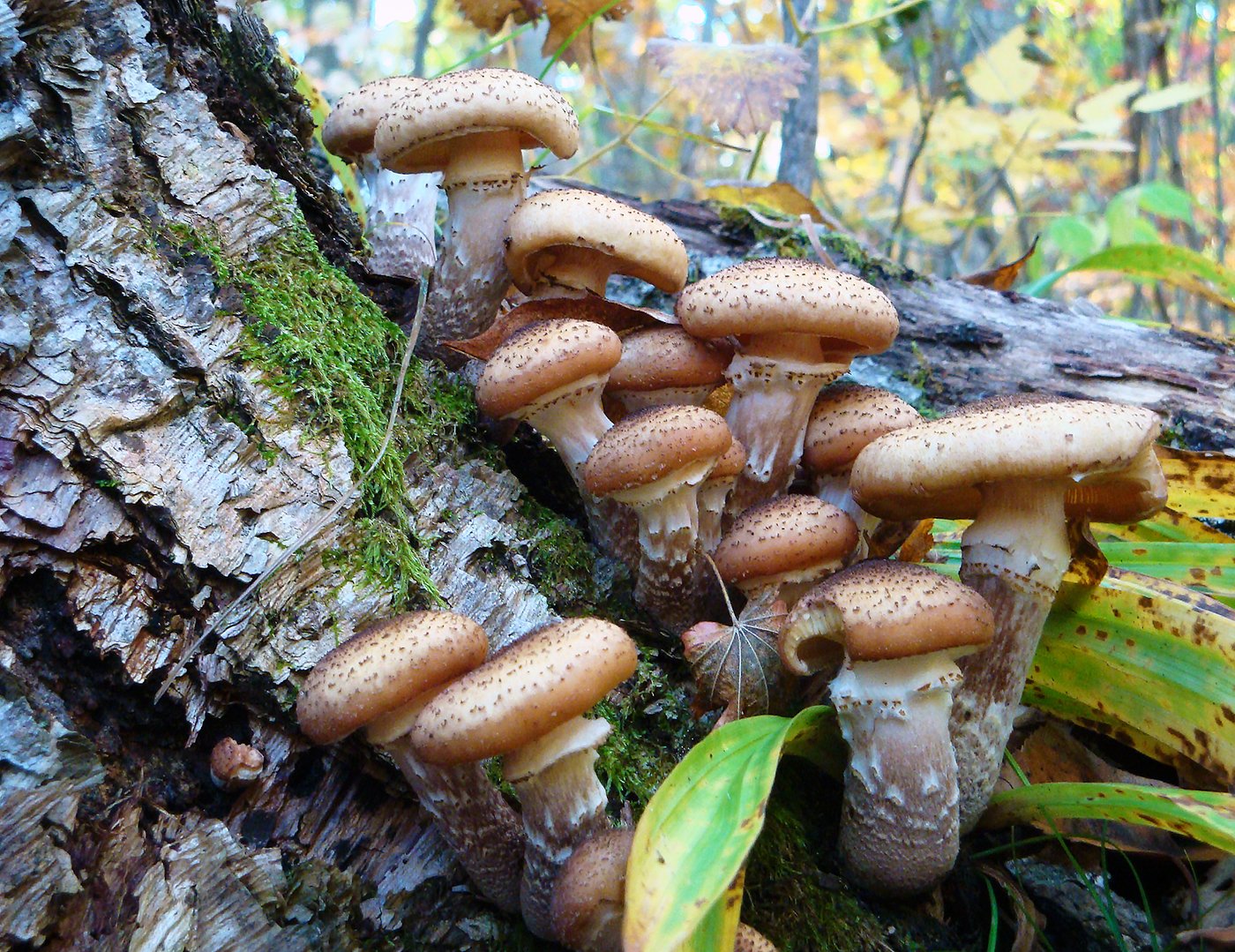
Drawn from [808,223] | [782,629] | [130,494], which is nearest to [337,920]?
[130,494]

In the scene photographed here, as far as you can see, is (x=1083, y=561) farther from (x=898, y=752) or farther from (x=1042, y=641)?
(x=898, y=752)

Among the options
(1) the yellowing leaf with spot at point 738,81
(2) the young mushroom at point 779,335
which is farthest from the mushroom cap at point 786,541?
(1) the yellowing leaf with spot at point 738,81

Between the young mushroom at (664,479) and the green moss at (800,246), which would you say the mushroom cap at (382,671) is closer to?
the young mushroom at (664,479)

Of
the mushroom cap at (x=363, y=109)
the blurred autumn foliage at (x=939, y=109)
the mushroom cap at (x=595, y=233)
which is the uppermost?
the mushroom cap at (x=363, y=109)

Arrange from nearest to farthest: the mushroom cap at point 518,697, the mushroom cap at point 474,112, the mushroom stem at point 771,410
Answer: the mushroom cap at point 518,697 → the mushroom cap at point 474,112 → the mushroom stem at point 771,410

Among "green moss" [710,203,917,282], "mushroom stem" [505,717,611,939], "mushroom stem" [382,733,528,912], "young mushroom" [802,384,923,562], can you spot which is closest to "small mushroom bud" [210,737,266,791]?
"mushroom stem" [382,733,528,912]

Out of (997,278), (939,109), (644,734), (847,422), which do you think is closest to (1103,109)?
(939,109)

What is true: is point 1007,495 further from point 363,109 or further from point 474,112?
point 363,109
